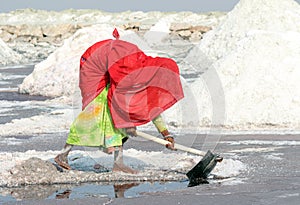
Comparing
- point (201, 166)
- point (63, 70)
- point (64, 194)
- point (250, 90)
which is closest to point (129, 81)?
point (201, 166)

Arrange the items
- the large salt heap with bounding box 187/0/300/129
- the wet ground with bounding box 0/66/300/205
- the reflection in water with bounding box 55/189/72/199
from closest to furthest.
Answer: the wet ground with bounding box 0/66/300/205 → the reflection in water with bounding box 55/189/72/199 → the large salt heap with bounding box 187/0/300/129

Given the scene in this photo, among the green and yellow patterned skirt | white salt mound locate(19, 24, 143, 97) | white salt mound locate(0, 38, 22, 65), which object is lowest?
white salt mound locate(0, 38, 22, 65)

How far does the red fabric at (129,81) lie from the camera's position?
18.4 ft

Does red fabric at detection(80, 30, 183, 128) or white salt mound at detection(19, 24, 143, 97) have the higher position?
red fabric at detection(80, 30, 183, 128)

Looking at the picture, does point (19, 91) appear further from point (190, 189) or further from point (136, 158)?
point (190, 189)

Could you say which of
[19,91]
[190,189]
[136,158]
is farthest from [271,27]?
[190,189]

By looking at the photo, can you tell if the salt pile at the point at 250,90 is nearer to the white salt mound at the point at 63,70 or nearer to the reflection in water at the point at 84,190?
the reflection in water at the point at 84,190

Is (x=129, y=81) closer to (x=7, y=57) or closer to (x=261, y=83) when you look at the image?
(x=261, y=83)

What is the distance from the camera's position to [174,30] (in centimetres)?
4088

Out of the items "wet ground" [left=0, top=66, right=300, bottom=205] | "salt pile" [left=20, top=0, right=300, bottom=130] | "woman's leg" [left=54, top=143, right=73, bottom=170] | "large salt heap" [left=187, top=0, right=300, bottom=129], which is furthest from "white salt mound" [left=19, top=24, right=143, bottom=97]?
"woman's leg" [left=54, top=143, right=73, bottom=170]

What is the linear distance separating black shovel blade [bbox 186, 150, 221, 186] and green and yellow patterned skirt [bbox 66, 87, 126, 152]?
0.64 metres

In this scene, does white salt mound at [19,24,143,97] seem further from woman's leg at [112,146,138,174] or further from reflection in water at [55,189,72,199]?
reflection in water at [55,189,72,199]

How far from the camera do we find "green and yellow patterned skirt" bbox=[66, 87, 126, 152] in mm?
5750

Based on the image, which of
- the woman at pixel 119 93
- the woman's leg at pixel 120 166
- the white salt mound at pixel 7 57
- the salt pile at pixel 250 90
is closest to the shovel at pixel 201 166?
the woman at pixel 119 93
